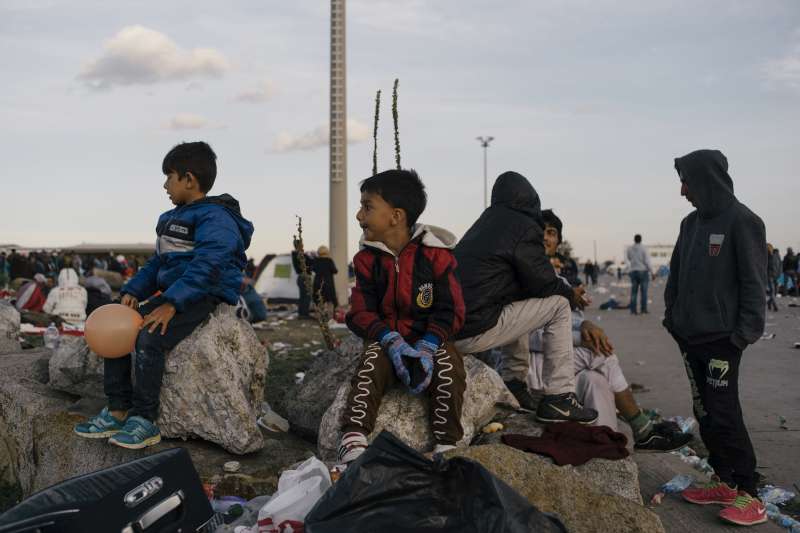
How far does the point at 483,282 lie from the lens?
454 centimetres

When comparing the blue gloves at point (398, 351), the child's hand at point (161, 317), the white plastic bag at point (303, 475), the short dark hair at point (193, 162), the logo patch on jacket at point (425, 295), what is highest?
the short dark hair at point (193, 162)

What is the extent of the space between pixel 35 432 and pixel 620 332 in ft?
38.1

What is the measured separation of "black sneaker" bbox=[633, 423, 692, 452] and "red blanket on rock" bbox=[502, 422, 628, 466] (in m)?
1.18

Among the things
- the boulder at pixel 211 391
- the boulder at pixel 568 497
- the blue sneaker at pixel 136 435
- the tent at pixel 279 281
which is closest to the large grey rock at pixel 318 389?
the boulder at pixel 211 391

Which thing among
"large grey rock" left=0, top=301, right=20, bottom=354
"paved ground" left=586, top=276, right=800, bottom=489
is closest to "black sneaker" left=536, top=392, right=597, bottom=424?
"paved ground" left=586, top=276, right=800, bottom=489

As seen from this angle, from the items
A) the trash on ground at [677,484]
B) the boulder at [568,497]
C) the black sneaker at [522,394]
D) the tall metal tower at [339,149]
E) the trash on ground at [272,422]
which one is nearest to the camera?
the boulder at [568,497]

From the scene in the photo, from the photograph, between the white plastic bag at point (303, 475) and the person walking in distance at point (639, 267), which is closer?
the white plastic bag at point (303, 475)

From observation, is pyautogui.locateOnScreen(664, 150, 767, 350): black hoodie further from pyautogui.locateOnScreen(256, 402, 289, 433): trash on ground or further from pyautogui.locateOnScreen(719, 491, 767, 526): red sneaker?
pyautogui.locateOnScreen(256, 402, 289, 433): trash on ground

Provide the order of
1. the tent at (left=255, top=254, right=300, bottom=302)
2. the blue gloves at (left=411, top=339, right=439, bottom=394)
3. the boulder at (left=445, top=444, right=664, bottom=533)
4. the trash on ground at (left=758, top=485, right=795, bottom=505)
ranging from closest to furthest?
the boulder at (left=445, top=444, right=664, bottom=533) < the blue gloves at (left=411, top=339, right=439, bottom=394) < the trash on ground at (left=758, top=485, right=795, bottom=505) < the tent at (left=255, top=254, right=300, bottom=302)

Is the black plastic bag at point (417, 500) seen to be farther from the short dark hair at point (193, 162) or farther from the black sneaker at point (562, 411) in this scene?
the short dark hair at point (193, 162)

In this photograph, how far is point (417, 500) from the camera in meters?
2.57

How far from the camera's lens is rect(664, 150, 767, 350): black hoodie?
4.09m

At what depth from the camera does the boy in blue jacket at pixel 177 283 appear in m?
4.17

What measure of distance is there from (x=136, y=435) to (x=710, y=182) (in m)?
3.49
